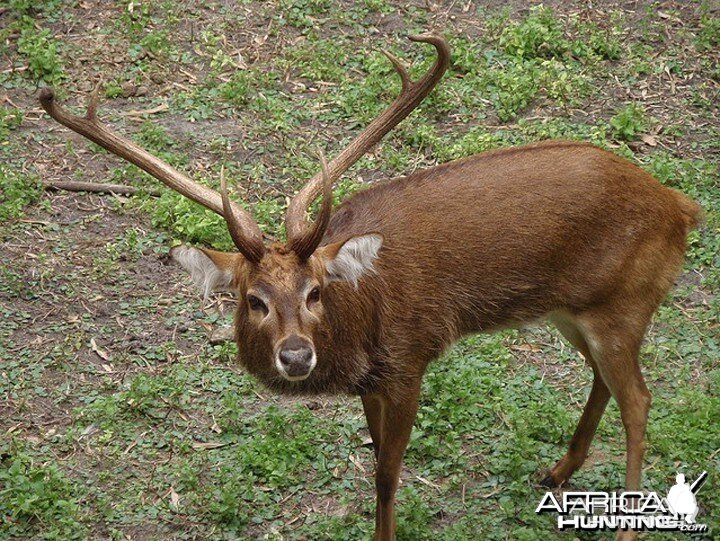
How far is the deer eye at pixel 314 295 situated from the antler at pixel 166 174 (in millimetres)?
321

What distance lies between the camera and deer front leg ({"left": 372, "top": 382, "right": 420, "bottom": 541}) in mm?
6621

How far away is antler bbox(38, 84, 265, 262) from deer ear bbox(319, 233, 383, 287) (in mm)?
373

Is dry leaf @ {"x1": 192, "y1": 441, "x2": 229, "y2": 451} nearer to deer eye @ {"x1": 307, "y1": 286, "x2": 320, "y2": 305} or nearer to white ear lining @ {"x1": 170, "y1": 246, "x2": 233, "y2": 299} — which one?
white ear lining @ {"x1": 170, "y1": 246, "x2": 233, "y2": 299}

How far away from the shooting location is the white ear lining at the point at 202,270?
610 centimetres

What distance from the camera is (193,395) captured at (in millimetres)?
7902

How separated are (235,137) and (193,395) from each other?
282 cm

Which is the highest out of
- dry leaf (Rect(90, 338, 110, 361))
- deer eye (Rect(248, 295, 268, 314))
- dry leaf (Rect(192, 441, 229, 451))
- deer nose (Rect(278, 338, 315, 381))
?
deer eye (Rect(248, 295, 268, 314))

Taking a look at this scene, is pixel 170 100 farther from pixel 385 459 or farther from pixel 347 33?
pixel 385 459

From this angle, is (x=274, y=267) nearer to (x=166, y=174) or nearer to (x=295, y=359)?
(x=295, y=359)

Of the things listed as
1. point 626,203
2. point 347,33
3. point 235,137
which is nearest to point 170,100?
point 235,137

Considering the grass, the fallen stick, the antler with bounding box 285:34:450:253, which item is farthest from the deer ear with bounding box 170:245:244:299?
the fallen stick

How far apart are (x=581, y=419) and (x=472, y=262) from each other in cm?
129

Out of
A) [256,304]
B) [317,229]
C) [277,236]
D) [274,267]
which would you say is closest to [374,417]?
[256,304]

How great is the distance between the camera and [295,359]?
5.77 meters
